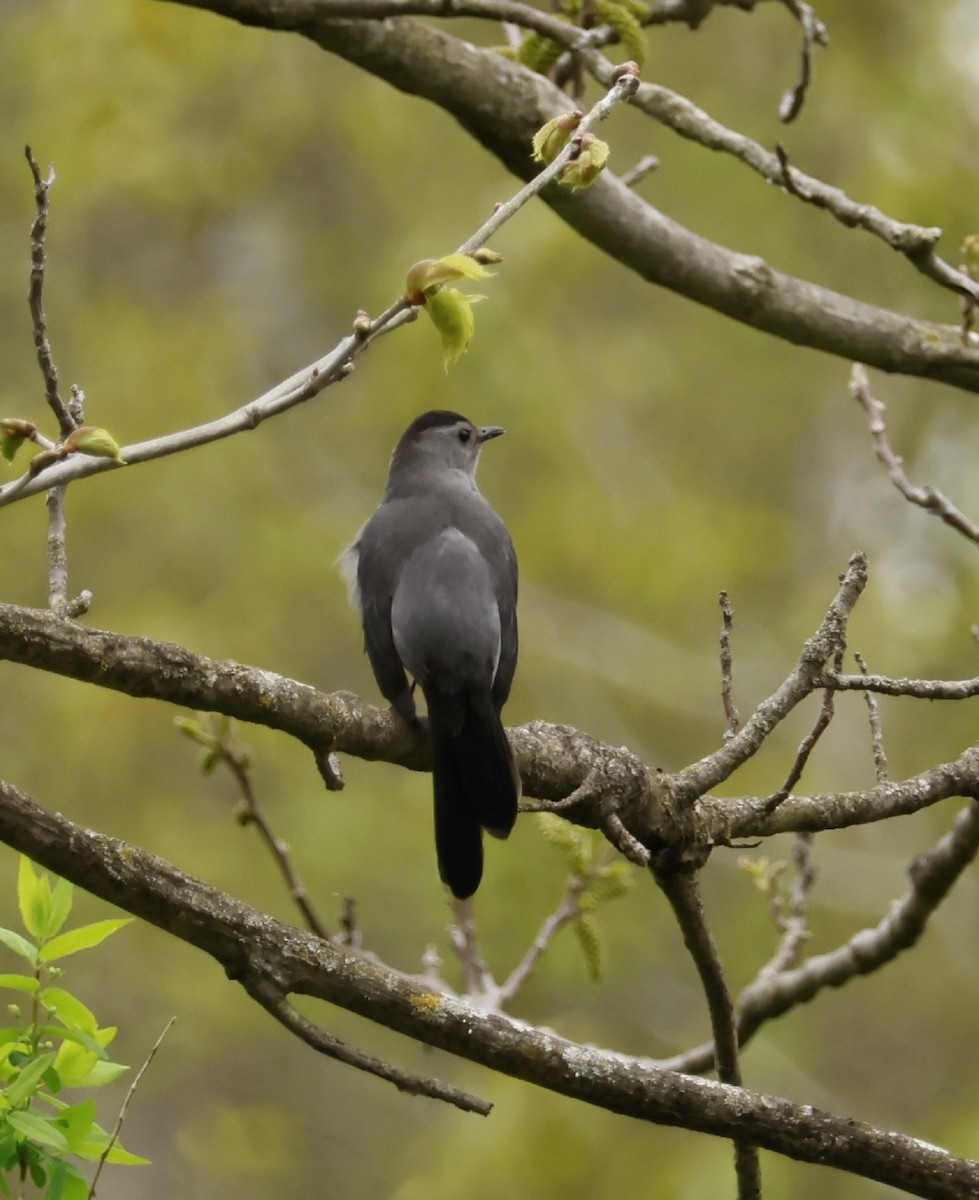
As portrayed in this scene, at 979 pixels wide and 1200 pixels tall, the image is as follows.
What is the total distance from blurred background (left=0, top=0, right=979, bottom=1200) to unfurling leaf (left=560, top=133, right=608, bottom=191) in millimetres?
7234

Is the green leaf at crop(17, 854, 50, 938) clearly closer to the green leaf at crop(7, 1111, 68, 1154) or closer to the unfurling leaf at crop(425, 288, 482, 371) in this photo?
the green leaf at crop(7, 1111, 68, 1154)

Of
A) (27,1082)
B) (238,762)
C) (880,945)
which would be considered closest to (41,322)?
(27,1082)

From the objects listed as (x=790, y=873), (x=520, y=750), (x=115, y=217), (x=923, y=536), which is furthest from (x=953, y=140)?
(x=520, y=750)

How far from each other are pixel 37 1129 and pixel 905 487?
3237mm

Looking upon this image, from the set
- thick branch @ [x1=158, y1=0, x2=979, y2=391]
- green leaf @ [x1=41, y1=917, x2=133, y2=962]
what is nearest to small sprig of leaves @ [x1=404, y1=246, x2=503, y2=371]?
green leaf @ [x1=41, y1=917, x2=133, y2=962]

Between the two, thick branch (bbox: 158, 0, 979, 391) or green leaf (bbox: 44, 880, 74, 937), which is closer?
green leaf (bbox: 44, 880, 74, 937)

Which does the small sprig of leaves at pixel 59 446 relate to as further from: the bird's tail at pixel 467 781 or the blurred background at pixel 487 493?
the blurred background at pixel 487 493

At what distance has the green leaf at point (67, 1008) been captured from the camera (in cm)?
258

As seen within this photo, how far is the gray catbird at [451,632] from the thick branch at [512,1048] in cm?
91

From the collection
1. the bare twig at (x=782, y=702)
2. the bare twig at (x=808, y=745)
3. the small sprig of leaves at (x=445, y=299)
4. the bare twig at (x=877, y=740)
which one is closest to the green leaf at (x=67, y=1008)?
the small sprig of leaves at (x=445, y=299)

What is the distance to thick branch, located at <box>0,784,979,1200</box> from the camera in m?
2.95

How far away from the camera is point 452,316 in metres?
2.64

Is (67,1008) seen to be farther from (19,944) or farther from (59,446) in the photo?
(59,446)

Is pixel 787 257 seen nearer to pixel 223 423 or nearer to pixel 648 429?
pixel 648 429
